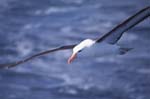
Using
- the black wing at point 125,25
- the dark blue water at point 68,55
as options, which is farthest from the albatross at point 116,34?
the dark blue water at point 68,55

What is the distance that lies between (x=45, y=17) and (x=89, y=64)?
2.28 m

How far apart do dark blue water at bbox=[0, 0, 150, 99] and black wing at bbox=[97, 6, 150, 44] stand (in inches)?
200

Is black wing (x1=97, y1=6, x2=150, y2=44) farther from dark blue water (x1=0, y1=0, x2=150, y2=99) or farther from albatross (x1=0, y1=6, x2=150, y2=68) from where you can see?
dark blue water (x1=0, y1=0, x2=150, y2=99)

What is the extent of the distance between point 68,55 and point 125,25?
667 centimetres

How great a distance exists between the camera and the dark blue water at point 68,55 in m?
14.8

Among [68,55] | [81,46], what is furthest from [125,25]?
[68,55]

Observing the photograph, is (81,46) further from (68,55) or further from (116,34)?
(68,55)

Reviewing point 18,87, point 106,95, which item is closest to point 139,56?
point 106,95

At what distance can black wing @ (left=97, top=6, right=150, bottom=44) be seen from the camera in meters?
8.43

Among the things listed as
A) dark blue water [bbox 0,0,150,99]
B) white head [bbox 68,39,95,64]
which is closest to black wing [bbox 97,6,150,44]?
white head [bbox 68,39,95,64]

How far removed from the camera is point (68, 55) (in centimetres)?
1541

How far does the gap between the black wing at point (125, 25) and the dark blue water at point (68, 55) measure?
5.09m

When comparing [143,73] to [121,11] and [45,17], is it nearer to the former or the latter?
[121,11]

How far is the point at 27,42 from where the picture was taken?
633 inches
